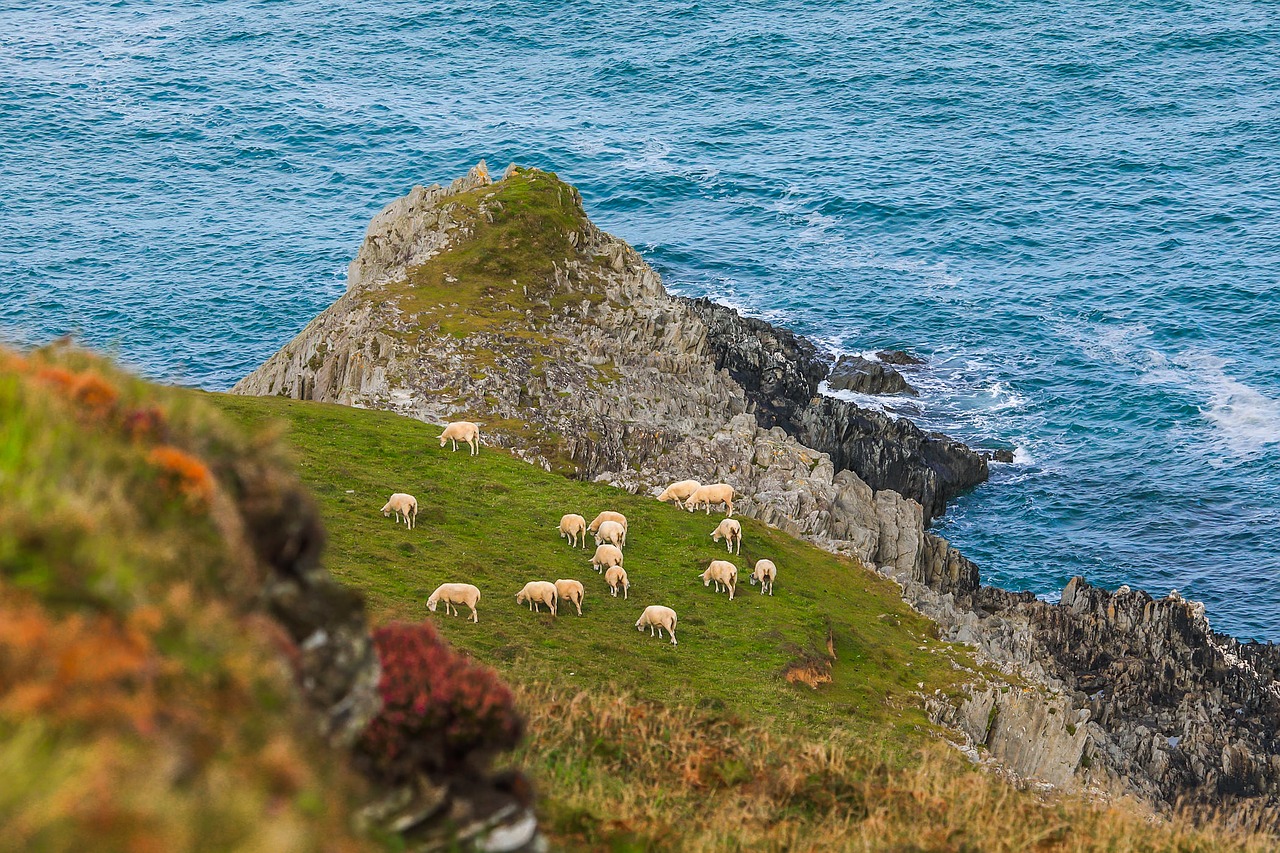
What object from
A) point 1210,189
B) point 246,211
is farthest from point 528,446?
point 1210,189

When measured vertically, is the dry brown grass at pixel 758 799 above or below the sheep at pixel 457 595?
above

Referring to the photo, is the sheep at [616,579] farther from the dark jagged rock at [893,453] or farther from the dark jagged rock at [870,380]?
the dark jagged rock at [870,380]

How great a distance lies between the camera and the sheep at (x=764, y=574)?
40.1m

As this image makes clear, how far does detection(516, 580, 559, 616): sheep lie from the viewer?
34.9 meters

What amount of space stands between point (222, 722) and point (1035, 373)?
8176cm

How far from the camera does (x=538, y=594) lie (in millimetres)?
34938

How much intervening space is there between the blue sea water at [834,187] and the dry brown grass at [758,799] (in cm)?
4299

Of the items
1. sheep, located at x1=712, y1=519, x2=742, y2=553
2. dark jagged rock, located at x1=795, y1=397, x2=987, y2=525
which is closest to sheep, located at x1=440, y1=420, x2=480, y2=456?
sheep, located at x1=712, y1=519, x2=742, y2=553

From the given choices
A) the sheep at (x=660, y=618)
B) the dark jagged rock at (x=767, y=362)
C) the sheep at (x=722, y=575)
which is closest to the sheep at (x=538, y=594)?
the sheep at (x=660, y=618)

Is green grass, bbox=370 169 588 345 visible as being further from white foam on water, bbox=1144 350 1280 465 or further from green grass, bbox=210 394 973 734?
white foam on water, bbox=1144 350 1280 465

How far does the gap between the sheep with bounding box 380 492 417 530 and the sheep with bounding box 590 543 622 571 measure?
6.31 m

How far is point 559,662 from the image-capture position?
102ft

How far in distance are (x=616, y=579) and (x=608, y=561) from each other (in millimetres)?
1190

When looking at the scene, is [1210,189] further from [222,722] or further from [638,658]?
[222,722]
